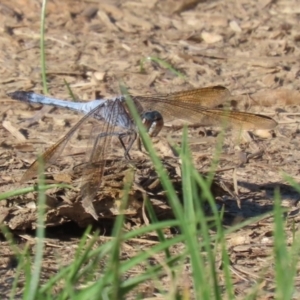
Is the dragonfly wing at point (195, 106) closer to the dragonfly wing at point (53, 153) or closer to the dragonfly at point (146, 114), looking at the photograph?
the dragonfly at point (146, 114)

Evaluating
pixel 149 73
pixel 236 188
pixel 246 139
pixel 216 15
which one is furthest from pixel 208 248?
pixel 216 15

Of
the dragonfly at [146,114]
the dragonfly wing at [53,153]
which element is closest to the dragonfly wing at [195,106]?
the dragonfly at [146,114]

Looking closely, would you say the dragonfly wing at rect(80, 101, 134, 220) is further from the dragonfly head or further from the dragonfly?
the dragonfly head

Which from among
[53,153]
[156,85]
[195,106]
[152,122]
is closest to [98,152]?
[53,153]

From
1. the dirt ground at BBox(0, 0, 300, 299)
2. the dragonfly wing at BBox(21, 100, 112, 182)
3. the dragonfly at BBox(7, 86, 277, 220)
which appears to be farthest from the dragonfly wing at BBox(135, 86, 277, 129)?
the dragonfly wing at BBox(21, 100, 112, 182)

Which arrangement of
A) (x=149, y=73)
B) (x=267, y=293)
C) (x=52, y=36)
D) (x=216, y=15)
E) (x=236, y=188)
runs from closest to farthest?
1. (x=267, y=293)
2. (x=236, y=188)
3. (x=149, y=73)
4. (x=52, y=36)
5. (x=216, y=15)

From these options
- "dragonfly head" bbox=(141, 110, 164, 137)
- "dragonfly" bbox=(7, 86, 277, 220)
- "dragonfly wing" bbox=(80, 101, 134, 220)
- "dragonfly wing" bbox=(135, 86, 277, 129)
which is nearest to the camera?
"dragonfly wing" bbox=(80, 101, 134, 220)

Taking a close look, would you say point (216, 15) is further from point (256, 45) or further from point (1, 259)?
point (1, 259)
